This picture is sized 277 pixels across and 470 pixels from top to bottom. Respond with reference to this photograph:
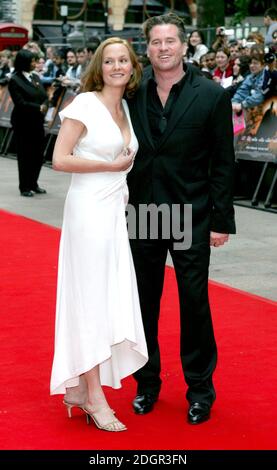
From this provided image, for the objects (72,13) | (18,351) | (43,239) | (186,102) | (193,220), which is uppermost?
(186,102)

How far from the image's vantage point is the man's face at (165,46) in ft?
16.2

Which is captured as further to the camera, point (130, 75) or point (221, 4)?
point (221, 4)

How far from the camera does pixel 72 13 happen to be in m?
55.9

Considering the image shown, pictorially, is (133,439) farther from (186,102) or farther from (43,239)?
(43,239)

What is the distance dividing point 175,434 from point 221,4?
35.9 meters

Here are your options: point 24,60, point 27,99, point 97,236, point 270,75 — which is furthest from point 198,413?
point 27,99

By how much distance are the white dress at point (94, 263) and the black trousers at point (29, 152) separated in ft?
29.3

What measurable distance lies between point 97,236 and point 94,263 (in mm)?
134

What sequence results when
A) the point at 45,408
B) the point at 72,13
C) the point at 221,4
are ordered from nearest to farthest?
the point at 45,408
the point at 221,4
the point at 72,13

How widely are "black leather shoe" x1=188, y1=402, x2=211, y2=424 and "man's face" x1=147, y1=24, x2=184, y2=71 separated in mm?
1676

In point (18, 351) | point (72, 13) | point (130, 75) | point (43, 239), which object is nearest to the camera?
point (130, 75)

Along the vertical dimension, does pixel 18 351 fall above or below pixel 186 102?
below

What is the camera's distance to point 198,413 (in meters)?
5.09

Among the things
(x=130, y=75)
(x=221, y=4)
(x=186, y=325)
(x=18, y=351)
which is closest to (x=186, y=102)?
(x=130, y=75)
